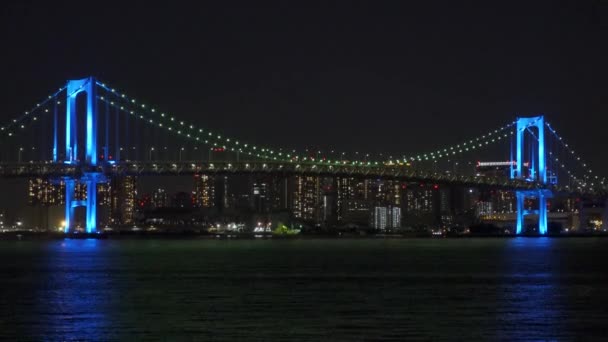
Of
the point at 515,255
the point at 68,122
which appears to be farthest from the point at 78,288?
the point at 68,122

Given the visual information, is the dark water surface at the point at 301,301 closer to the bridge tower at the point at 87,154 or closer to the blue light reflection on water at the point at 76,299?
the blue light reflection on water at the point at 76,299

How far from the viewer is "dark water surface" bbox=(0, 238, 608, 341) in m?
19.5

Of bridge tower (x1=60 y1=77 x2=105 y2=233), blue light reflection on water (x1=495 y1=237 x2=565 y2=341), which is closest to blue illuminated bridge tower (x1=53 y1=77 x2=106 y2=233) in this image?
bridge tower (x1=60 y1=77 x2=105 y2=233)

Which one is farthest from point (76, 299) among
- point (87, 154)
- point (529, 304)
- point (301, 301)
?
point (87, 154)

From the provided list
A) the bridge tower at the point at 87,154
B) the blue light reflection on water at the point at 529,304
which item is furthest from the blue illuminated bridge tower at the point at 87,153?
the blue light reflection on water at the point at 529,304

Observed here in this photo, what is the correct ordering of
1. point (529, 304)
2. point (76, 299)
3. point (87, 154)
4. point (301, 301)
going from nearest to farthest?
point (529, 304) < point (301, 301) < point (76, 299) < point (87, 154)

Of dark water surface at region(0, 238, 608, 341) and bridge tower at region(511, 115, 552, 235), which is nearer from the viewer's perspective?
dark water surface at region(0, 238, 608, 341)

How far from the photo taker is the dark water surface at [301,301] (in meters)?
19.5

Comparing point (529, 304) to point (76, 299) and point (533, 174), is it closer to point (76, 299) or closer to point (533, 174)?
point (76, 299)

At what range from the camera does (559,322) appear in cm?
2111

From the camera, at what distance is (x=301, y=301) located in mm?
25203

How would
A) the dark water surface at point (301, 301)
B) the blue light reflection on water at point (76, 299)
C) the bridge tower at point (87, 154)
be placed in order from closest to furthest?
the dark water surface at point (301, 301) → the blue light reflection on water at point (76, 299) → the bridge tower at point (87, 154)

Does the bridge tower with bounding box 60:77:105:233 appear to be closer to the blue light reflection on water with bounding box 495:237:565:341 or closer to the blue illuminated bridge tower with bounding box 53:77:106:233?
the blue illuminated bridge tower with bounding box 53:77:106:233

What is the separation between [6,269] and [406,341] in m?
23.3
